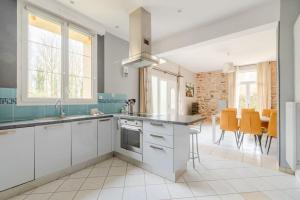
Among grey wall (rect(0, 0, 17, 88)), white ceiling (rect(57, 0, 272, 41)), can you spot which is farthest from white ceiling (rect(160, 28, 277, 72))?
A: grey wall (rect(0, 0, 17, 88))

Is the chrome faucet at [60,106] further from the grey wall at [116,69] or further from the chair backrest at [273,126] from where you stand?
the chair backrest at [273,126]

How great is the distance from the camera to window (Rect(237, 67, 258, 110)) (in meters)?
6.63

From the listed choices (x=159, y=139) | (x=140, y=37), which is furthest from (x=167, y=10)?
(x=159, y=139)

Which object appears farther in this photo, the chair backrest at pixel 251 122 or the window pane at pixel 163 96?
the window pane at pixel 163 96

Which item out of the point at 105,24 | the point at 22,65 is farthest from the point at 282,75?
the point at 22,65

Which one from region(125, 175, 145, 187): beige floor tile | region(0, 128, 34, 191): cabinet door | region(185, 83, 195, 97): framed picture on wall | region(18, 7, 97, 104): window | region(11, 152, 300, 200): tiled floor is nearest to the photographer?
region(0, 128, 34, 191): cabinet door

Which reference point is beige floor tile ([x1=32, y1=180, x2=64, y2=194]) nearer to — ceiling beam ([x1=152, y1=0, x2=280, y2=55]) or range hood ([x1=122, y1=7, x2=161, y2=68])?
range hood ([x1=122, y1=7, x2=161, y2=68])

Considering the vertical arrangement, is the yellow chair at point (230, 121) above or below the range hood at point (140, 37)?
below

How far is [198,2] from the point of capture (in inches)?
91.5

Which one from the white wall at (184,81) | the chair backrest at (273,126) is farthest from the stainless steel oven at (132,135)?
the white wall at (184,81)

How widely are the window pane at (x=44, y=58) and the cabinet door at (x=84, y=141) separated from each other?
72cm

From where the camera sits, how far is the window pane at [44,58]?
7.43 feet

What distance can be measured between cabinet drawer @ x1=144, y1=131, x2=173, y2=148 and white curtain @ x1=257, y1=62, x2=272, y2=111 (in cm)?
604

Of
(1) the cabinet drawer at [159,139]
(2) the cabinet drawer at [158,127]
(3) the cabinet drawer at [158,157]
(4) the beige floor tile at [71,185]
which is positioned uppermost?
(2) the cabinet drawer at [158,127]
